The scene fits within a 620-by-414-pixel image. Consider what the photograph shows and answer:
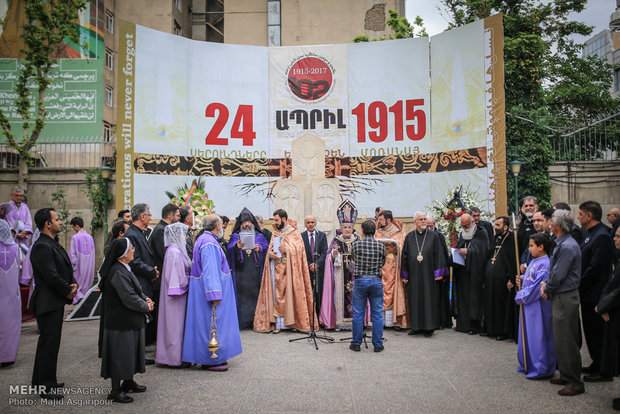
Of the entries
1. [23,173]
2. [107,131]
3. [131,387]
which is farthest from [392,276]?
[107,131]

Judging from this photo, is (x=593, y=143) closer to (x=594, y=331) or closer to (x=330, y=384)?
(x=594, y=331)

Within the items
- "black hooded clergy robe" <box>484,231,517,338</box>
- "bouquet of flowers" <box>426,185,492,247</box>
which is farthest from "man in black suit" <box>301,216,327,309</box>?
"black hooded clergy robe" <box>484,231,517,338</box>

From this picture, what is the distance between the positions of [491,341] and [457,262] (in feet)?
4.77

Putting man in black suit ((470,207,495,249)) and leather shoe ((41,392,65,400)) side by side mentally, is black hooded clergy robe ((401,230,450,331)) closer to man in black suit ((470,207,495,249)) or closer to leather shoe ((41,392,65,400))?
man in black suit ((470,207,495,249))

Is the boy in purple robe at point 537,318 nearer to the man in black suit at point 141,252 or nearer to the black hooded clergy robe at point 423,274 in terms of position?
the black hooded clergy robe at point 423,274

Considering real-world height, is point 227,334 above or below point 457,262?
below

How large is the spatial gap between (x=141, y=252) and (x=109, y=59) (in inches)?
896

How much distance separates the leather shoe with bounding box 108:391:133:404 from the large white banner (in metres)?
8.54

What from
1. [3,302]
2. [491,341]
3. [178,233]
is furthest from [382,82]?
[3,302]

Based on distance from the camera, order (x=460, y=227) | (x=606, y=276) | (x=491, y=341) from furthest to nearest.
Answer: (x=460, y=227)
(x=491, y=341)
(x=606, y=276)

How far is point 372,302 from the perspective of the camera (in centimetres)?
659

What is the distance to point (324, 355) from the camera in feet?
21.0

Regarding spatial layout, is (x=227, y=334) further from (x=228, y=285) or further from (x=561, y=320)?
(x=561, y=320)

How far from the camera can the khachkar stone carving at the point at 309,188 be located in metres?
12.9
